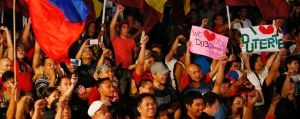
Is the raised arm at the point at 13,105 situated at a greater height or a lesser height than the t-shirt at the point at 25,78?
lesser

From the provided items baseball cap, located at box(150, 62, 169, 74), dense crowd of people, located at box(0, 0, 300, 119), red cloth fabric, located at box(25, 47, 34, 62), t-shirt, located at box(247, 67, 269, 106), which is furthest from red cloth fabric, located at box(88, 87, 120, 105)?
t-shirt, located at box(247, 67, 269, 106)

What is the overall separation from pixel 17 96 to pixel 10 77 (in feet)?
2.94

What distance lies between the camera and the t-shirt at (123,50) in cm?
1307

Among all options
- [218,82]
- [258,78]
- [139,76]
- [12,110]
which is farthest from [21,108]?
[258,78]

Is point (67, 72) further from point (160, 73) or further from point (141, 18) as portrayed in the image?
point (141, 18)

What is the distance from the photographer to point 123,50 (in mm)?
13133

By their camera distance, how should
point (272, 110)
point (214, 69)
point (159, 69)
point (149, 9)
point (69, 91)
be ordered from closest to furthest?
point (69, 91) < point (159, 69) < point (272, 110) < point (214, 69) < point (149, 9)

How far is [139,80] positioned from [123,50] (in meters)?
1.34

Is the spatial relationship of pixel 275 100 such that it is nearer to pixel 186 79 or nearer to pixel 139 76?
pixel 186 79

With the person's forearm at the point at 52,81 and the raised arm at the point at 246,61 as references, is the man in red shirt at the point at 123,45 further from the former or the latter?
the raised arm at the point at 246,61

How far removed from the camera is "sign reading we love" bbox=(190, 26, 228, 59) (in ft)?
41.4

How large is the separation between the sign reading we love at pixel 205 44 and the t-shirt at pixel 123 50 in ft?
3.22

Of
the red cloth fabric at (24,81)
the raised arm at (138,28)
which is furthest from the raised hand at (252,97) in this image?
the raised arm at (138,28)

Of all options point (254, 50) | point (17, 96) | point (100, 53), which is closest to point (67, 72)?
point (100, 53)
